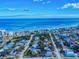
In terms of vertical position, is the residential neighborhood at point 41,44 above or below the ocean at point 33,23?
below

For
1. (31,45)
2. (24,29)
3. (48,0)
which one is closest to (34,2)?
(48,0)

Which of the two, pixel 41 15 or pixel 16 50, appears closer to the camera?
pixel 16 50

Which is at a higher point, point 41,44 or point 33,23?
point 33,23

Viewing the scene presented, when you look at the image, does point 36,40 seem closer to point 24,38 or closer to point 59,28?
point 24,38

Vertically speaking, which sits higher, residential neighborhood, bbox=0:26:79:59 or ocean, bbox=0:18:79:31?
ocean, bbox=0:18:79:31

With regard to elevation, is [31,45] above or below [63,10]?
below

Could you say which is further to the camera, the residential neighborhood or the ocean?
the ocean

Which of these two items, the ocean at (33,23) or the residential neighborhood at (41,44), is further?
the ocean at (33,23)

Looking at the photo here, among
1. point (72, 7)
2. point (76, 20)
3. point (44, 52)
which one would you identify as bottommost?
point (44, 52)
